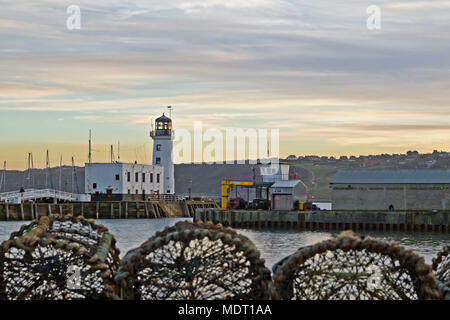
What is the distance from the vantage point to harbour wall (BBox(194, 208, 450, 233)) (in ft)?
227

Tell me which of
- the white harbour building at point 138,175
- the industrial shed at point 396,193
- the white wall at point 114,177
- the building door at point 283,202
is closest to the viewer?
the industrial shed at point 396,193

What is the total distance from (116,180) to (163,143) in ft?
30.4

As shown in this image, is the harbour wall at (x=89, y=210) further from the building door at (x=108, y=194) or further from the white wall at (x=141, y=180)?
the white wall at (x=141, y=180)

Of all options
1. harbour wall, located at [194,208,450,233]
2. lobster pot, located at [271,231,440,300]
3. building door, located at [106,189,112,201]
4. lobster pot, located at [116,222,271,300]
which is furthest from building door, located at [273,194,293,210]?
lobster pot, located at [116,222,271,300]

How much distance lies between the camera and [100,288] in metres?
12.0

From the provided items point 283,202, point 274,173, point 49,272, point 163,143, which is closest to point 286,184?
point 283,202

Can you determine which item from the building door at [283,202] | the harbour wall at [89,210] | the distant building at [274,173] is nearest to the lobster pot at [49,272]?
the building door at [283,202]

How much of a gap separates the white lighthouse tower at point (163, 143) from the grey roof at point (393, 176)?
1431 inches

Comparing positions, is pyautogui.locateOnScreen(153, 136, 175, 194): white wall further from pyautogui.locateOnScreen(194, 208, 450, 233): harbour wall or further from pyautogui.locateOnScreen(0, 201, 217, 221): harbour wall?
pyautogui.locateOnScreen(194, 208, 450, 233): harbour wall

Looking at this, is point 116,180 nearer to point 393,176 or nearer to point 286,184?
point 286,184

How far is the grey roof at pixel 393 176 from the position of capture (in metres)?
74.1

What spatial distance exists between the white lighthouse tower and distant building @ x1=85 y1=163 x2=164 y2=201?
258 cm

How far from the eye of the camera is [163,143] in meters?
110

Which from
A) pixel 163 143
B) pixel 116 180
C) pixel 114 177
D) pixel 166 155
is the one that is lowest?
pixel 116 180
